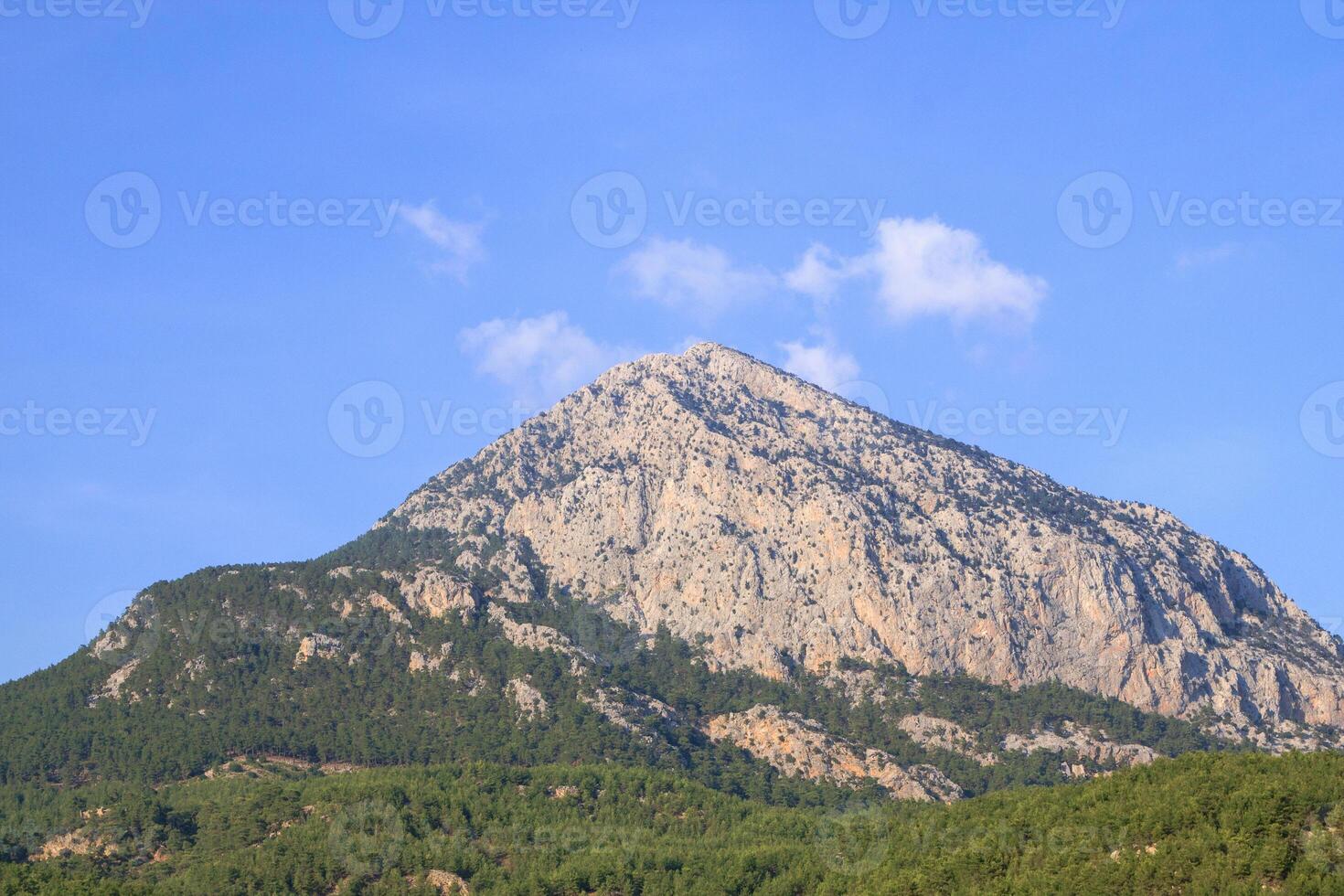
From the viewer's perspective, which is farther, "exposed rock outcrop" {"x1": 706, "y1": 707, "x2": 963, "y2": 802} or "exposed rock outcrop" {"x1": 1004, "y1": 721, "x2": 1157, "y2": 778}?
"exposed rock outcrop" {"x1": 1004, "y1": 721, "x2": 1157, "y2": 778}

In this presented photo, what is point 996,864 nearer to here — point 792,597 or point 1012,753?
point 1012,753

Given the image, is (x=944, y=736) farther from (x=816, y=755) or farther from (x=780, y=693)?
(x=780, y=693)

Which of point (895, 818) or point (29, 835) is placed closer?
point (895, 818)

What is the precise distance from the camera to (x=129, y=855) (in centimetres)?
14550

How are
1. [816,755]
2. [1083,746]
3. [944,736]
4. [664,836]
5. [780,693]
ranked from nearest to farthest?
[664,836] → [816,755] → [1083,746] → [944,736] → [780,693]

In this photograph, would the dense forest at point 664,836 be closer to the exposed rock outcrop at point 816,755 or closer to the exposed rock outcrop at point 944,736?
the exposed rock outcrop at point 816,755

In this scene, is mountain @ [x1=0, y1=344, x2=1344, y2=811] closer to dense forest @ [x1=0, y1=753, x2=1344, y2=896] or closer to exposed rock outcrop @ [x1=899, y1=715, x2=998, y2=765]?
exposed rock outcrop @ [x1=899, y1=715, x2=998, y2=765]

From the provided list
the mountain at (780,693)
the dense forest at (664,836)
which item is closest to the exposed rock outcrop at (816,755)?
the mountain at (780,693)

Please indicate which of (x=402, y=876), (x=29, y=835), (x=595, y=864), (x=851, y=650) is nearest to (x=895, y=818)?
(x=595, y=864)

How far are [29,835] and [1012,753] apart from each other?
345ft

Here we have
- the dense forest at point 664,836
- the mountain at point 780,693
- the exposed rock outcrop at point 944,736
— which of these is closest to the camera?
the dense forest at point 664,836

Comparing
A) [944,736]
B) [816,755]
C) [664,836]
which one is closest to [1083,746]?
[944,736]

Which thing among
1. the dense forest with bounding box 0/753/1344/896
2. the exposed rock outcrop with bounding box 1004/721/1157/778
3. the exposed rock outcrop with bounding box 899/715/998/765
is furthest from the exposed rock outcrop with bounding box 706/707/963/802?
the exposed rock outcrop with bounding box 1004/721/1157/778

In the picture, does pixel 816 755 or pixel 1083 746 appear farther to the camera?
pixel 1083 746
